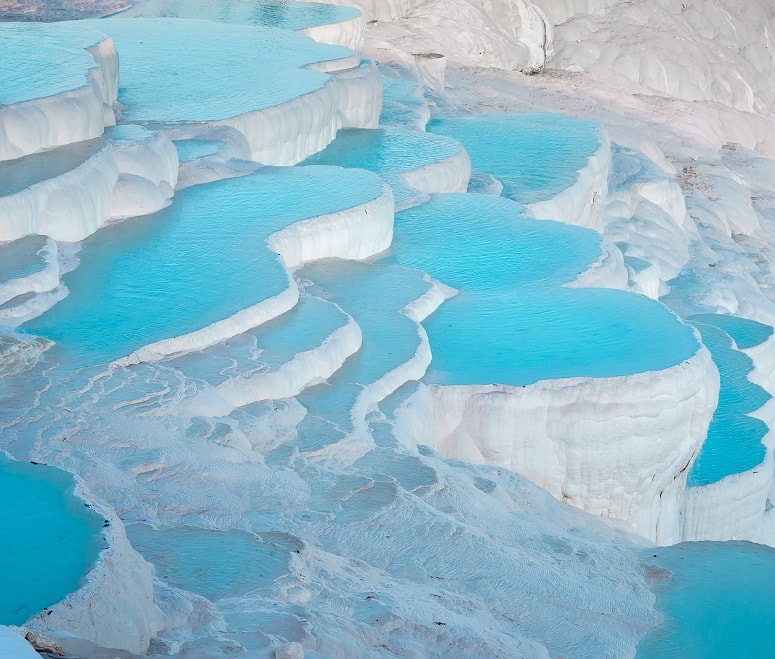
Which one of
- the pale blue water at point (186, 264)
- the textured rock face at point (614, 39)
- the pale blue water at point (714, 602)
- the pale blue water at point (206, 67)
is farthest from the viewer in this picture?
the textured rock face at point (614, 39)

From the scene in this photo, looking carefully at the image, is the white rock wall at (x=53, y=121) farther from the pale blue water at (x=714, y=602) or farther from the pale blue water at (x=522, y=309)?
the pale blue water at (x=714, y=602)

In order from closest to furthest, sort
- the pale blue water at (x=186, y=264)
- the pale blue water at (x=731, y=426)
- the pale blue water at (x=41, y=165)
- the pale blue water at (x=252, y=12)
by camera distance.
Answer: the pale blue water at (x=186, y=264) < the pale blue water at (x=41, y=165) < the pale blue water at (x=731, y=426) < the pale blue water at (x=252, y=12)

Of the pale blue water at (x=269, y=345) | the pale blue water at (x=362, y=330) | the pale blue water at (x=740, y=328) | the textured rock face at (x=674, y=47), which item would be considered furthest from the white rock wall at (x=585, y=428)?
the textured rock face at (x=674, y=47)

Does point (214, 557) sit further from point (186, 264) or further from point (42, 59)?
point (42, 59)

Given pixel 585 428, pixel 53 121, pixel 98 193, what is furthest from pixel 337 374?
pixel 53 121

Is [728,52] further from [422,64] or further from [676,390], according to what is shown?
[676,390]

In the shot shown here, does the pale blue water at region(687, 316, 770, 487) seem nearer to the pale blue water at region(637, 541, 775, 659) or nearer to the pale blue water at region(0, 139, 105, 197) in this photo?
the pale blue water at region(637, 541, 775, 659)
